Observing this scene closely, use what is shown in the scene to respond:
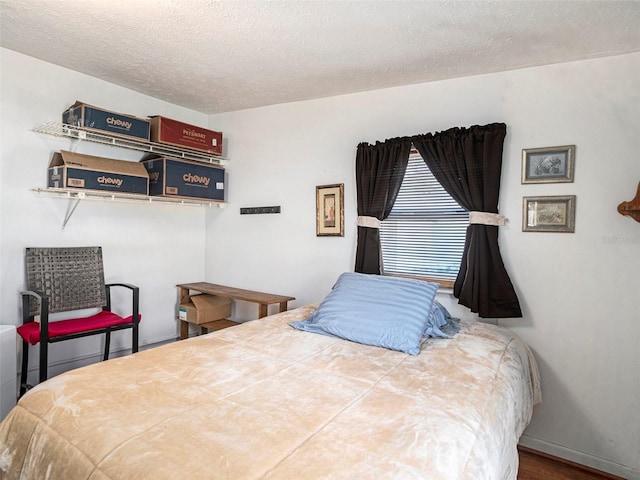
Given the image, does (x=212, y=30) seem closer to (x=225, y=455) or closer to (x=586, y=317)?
(x=225, y=455)

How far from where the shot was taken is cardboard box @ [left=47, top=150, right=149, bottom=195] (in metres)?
2.69

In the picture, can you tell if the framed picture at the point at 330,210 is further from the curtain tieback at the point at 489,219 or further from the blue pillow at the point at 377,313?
the curtain tieback at the point at 489,219

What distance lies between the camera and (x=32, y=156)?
2748mm

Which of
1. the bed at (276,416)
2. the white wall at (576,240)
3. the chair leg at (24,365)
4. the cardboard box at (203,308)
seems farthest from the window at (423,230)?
the chair leg at (24,365)

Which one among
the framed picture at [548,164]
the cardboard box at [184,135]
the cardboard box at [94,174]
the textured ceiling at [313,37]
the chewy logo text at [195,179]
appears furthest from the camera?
the chewy logo text at [195,179]

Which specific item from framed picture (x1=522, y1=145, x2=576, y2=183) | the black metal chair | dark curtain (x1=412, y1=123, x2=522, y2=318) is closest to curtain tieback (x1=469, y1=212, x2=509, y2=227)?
dark curtain (x1=412, y1=123, x2=522, y2=318)

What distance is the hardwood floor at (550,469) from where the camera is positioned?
2.15 meters

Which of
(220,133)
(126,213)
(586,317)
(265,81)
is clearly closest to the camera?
(586,317)

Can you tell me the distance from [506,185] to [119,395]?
2.48m

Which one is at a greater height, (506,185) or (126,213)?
(506,185)

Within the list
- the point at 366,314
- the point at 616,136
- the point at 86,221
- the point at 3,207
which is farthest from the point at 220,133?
the point at 616,136

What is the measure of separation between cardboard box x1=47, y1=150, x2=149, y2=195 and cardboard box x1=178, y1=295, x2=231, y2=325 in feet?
3.66

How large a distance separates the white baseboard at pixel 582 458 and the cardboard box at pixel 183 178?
323 cm

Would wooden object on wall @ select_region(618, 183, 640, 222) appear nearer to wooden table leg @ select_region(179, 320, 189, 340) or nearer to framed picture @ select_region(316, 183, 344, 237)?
framed picture @ select_region(316, 183, 344, 237)
